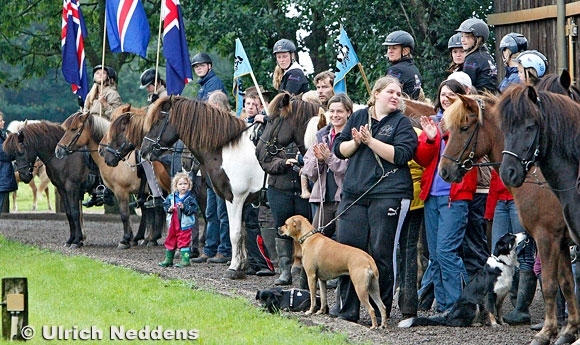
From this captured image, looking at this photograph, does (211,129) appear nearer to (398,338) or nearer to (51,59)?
(398,338)

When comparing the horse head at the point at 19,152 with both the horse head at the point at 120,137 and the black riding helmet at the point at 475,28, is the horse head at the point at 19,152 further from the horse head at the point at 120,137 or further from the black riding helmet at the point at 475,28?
the black riding helmet at the point at 475,28

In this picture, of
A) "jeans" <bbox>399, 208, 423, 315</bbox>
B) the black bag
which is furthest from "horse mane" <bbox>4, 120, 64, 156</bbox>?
"jeans" <bbox>399, 208, 423, 315</bbox>

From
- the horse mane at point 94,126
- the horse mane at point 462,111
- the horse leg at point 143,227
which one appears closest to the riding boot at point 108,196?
the horse leg at point 143,227

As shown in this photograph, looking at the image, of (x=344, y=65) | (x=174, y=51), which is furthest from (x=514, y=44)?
(x=174, y=51)

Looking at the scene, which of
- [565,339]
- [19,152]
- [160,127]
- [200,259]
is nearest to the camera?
[565,339]

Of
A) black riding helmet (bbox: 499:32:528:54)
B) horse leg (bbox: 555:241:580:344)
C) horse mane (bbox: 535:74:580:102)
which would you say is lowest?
horse leg (bbox: 555:241:580:344)

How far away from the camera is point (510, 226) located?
10.9 meters

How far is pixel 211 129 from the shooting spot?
1419 centimetres

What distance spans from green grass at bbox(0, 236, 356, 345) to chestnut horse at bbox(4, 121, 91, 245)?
344 centimetres

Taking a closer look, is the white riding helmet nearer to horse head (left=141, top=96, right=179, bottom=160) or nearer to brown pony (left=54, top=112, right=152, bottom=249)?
horse head (left=141, top=96, right=179, bottom=160)

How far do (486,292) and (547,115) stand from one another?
2110 mm

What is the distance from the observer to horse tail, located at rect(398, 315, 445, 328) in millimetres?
10109

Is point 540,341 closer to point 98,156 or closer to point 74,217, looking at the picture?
point 98,156

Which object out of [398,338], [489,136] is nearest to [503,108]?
[489,136]
